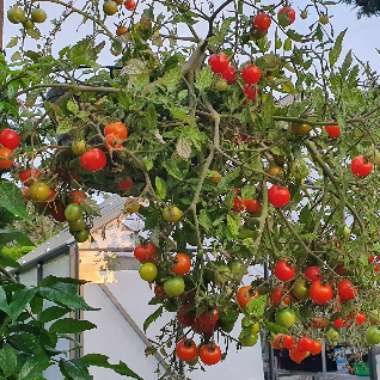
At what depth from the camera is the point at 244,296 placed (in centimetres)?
121

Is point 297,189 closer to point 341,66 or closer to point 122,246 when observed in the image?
point 341,66

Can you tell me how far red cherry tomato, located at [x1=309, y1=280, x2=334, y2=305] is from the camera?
131 cm

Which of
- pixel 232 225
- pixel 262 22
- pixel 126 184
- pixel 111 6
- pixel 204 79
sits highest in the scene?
pixel 111 6

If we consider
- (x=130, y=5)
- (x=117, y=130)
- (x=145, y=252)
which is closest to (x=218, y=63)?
(x=117, y=130)

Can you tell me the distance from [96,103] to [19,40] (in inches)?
22.1

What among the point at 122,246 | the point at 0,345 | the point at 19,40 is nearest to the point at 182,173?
the point at 0,345

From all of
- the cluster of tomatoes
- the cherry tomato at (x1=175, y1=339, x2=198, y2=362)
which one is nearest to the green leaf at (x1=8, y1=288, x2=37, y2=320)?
the cherry tomato at (x1=175, y1=339, x2=198, y2=362)

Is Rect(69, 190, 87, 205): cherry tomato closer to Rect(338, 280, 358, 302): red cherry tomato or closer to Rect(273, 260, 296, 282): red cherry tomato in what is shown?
Rect(273, 260, 296, 282): red cherry tomato

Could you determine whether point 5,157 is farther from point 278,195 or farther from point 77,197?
point 278,195

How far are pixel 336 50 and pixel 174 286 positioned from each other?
0.51 m

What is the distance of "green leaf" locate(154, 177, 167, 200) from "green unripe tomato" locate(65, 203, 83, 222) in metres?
0.16

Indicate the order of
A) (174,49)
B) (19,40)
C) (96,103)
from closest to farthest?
(96,103) < (174,49) < (19,40)

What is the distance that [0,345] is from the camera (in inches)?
52.4

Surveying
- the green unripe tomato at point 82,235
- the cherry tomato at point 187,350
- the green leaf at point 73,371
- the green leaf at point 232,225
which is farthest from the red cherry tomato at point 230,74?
the green leaf at point 73,371
